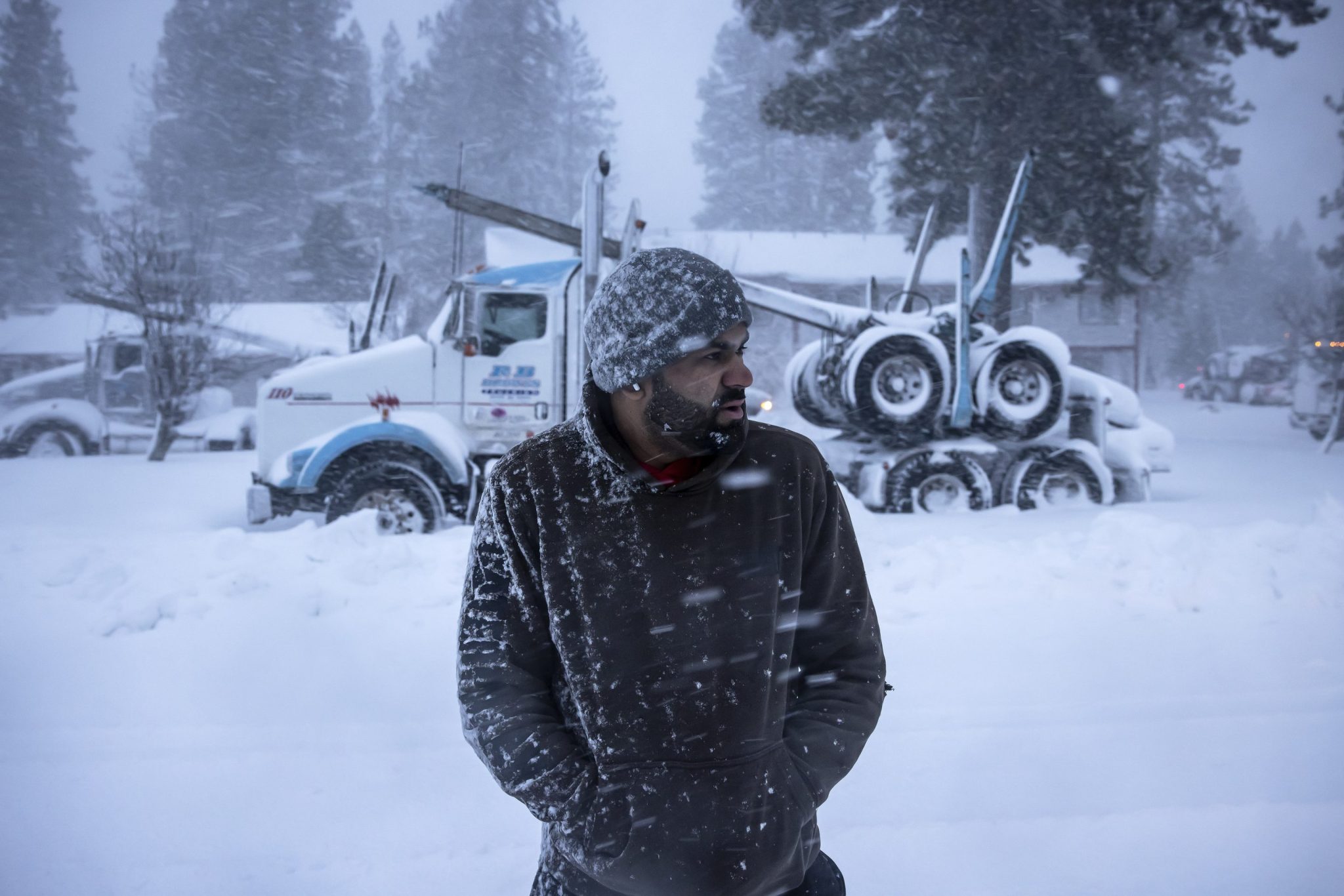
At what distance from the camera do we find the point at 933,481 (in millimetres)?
9797

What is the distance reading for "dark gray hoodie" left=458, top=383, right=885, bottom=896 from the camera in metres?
1.39

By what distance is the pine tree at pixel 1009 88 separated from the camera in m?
13.4

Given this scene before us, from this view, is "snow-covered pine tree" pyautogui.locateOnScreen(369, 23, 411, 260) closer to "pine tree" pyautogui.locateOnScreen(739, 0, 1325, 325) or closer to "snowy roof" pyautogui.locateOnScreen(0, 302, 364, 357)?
"snowy roof" pyautogui.locateOnScreen(0, 302, 364, 357)

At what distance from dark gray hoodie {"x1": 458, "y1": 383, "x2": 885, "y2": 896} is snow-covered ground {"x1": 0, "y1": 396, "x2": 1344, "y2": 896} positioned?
1.43 meters

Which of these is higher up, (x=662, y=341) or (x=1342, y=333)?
(x=1342, y=333)

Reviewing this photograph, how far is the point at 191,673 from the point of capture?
416cm

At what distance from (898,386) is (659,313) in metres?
8.54

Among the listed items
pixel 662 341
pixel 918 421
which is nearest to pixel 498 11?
pixel 918 421

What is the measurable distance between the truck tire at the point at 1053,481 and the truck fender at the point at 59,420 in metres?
Result: 15.4

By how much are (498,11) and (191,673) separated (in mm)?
28042

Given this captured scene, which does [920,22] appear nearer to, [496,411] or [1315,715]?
[496,411]

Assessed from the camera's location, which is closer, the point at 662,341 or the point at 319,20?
the point at 662,341

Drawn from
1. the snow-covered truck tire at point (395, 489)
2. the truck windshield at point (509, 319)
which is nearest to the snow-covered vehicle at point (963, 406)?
the truck windshield at point (509, 319)

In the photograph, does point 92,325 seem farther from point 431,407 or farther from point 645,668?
point 645,668
